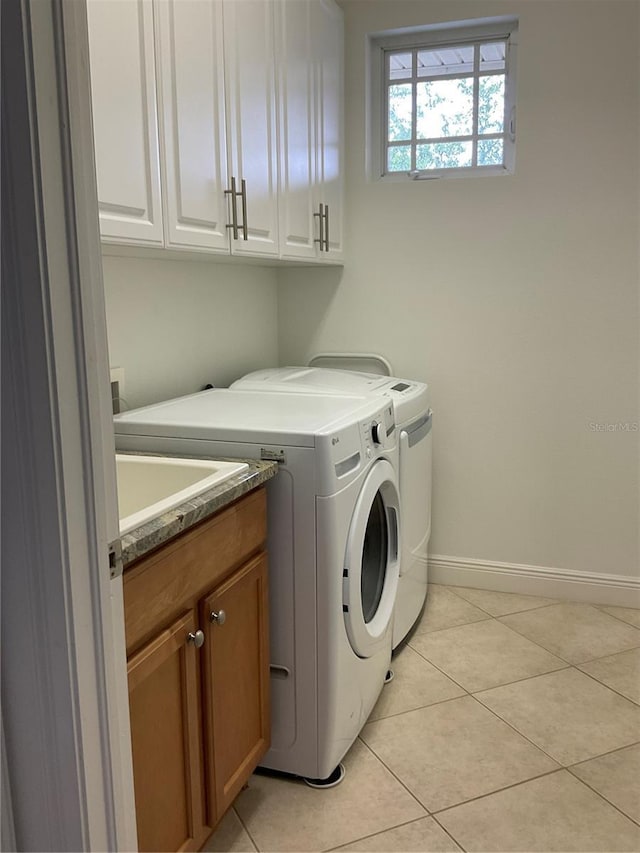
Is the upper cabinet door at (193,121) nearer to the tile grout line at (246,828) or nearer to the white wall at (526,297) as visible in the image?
the white wall at (526,297)

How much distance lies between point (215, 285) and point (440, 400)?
3.41 feet

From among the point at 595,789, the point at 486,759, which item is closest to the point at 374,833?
the point at 486,759

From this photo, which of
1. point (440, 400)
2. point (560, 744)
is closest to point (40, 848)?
point (560, 744)

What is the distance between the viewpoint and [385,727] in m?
2.09

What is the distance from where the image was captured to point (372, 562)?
7.06 feet

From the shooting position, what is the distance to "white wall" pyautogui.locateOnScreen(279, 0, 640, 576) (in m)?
2.65

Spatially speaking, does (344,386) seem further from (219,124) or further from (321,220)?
(219,124)

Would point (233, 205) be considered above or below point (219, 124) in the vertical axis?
below

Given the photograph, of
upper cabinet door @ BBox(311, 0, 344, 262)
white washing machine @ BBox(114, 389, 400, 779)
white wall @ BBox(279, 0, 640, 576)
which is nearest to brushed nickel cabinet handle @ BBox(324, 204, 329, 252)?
upper cabinet door @ BBox(311, 0, 344, 262)

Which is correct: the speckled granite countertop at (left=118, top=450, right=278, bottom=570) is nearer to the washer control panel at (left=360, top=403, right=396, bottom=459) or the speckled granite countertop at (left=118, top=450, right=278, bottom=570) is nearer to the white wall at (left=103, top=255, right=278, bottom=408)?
the washer control panel at (left=360, top=403, right=396, bottom=459)

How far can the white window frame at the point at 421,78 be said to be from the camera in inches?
109

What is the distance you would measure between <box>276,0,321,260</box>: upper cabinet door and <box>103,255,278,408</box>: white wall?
34 cm

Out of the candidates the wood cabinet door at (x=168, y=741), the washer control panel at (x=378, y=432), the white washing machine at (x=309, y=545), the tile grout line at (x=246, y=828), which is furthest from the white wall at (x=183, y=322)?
the tile grout line at (x=246, y=828)

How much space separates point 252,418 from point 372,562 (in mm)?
618
